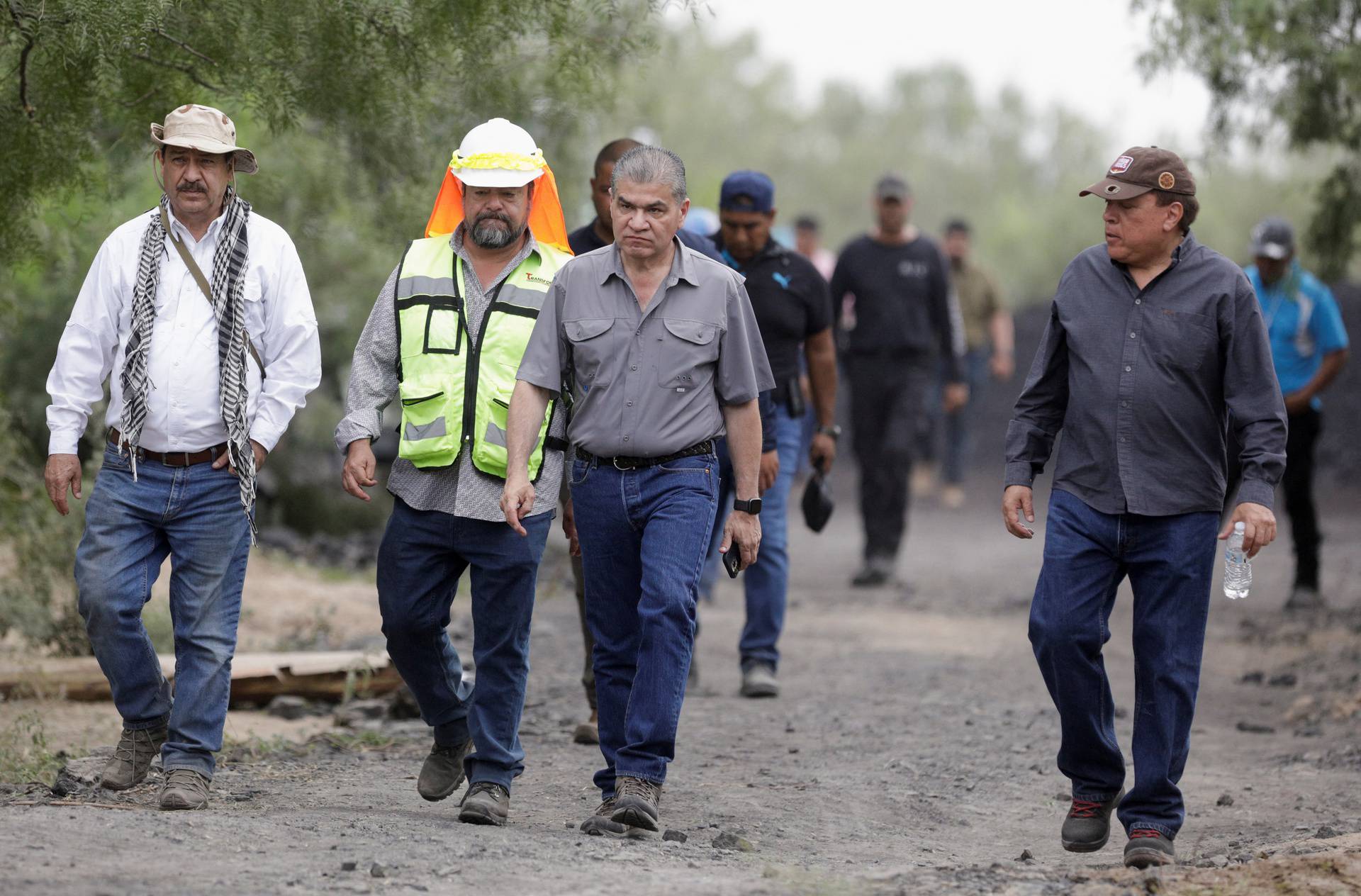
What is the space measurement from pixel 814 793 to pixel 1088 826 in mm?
1343

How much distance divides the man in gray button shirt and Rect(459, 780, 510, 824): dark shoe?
1.10ft

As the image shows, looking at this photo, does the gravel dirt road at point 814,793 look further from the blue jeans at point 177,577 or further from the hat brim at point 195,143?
the hat brim at point 195,143

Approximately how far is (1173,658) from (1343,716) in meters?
3.82

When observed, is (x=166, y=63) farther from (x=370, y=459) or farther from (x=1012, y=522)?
(x=1012, y=522)

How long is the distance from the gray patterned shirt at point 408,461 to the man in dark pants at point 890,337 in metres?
7.18

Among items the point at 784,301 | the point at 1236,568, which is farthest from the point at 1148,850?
the point at 784,301

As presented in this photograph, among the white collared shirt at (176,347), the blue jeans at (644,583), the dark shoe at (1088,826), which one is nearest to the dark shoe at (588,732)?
the blue jeans at (644,583)

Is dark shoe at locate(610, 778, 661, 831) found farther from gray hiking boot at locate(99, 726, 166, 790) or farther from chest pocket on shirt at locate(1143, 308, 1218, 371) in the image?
chest pocket on shirt at locate(1143, 308, 1218, 371)

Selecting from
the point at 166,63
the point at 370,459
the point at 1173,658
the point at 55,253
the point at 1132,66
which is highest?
the point at 1132,66

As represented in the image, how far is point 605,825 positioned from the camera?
5.65m

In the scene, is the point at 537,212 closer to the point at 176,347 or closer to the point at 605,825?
the point at 176,347

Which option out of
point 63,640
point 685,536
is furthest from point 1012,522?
point 63,640

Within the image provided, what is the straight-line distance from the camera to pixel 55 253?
8289 mm

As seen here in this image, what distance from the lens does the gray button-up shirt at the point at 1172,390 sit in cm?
545
